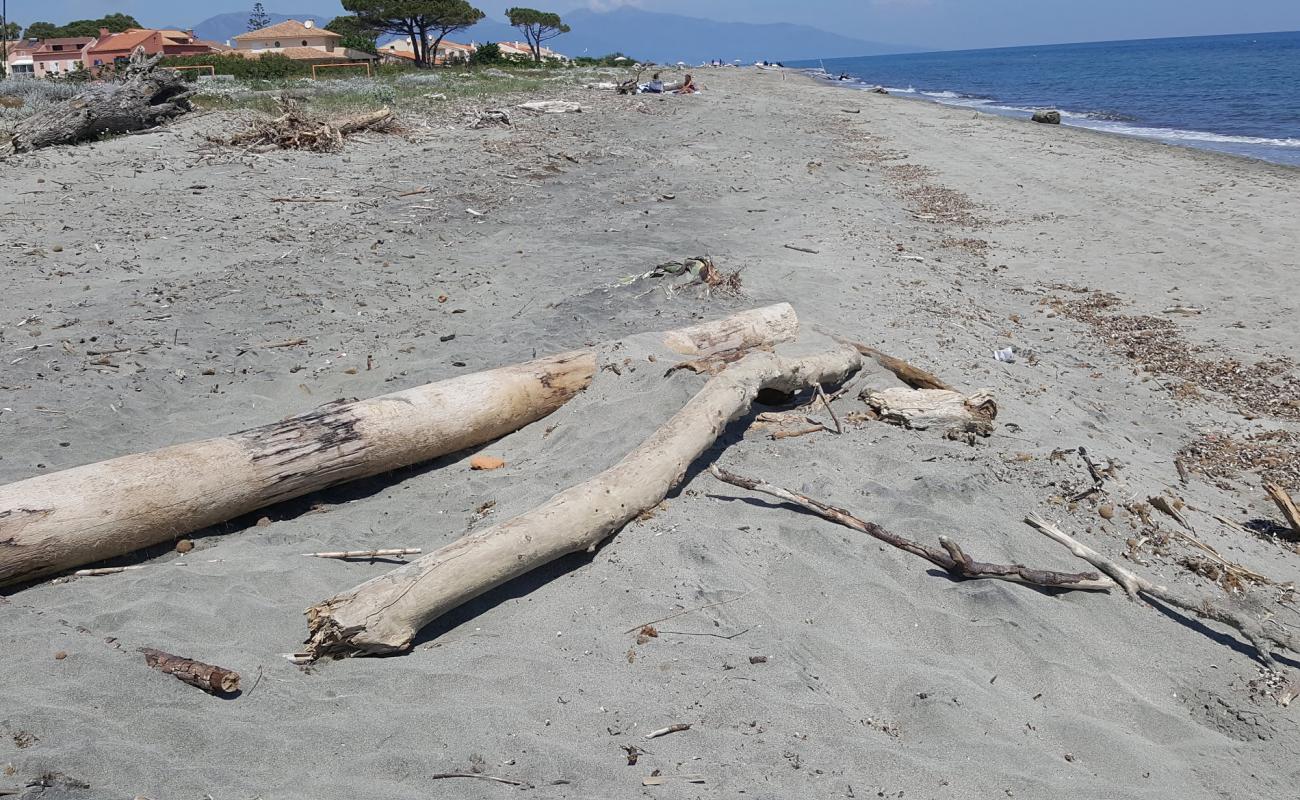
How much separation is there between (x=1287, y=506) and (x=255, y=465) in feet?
16.8

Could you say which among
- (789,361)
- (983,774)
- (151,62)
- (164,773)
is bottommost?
(983,774)

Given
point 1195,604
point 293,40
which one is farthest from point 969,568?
point 293,40

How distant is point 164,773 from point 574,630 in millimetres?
1355

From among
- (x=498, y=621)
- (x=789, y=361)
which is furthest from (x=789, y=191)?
(x=498, y=621)

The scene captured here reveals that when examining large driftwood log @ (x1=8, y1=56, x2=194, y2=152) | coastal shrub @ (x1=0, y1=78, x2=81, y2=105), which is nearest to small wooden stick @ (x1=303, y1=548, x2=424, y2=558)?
large driftwood log @ (x1=8, y1=56, x2=194, y2=152)

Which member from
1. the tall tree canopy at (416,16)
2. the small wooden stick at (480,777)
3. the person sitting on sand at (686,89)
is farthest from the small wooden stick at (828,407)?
the tall tree canopy at (416,16)

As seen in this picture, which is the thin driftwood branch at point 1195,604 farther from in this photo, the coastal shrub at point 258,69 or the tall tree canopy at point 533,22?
the tall tree canopy at point 533,22

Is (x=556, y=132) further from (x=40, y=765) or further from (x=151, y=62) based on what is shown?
(x=40, y=765)

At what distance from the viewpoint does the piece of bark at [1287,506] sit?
439cm

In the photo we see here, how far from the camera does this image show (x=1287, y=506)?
4469mm

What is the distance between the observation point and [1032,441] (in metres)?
4.88

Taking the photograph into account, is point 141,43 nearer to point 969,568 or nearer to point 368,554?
point 368,554

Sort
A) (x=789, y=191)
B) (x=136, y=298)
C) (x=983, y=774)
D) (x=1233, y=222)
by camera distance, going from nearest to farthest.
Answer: (x=983, y=774)
(x=136, y=298)
(x=1233, y=222)
(x=789, y=191)

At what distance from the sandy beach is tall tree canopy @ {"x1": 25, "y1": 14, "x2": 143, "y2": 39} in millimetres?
67471
